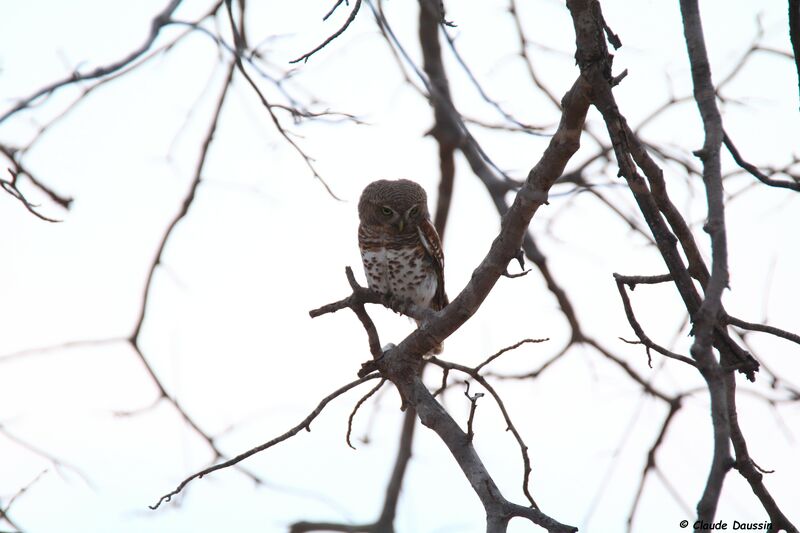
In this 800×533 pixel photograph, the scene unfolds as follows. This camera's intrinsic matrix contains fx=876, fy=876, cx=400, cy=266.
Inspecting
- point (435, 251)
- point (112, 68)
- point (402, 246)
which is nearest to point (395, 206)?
point (402, 246)

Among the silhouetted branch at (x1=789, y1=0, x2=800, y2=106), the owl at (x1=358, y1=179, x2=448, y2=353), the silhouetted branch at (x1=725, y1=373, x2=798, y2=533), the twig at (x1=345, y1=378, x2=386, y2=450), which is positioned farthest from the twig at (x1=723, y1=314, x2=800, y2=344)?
the owl at (x1=358, y1=179, x2=448, y2=353)

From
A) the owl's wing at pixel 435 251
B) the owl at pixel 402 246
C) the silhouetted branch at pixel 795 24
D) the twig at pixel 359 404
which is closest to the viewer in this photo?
the silhouetted branch at pixel 795 24

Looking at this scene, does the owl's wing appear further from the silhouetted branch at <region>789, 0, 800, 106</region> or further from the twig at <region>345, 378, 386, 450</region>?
the silhouetted branch at <region>789, 0, 800, 106</region>

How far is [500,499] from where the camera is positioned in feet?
11.3

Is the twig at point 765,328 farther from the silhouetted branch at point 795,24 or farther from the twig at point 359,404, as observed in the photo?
the twig at point 359,404

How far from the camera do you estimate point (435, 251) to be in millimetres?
7266

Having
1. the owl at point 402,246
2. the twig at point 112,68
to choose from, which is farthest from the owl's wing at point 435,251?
the twig at point 112,68

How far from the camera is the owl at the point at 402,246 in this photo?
7145 millimetres

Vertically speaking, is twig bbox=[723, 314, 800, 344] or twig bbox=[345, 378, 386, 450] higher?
twig bbox=[345, 378, 386, 450]

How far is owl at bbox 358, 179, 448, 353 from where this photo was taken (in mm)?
7145

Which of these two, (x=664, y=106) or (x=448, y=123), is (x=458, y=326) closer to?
(x=664, y=106)

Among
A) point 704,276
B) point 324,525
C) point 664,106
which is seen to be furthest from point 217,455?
point 664,106

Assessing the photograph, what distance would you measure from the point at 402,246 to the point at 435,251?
280mm

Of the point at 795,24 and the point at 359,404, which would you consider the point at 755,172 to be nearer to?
the point at 795,24
